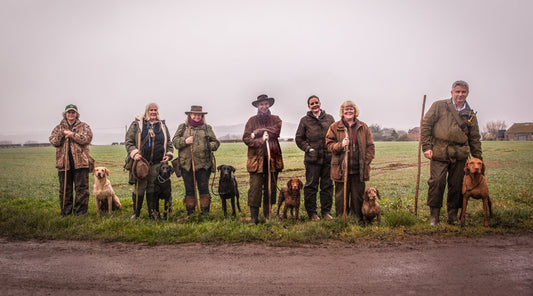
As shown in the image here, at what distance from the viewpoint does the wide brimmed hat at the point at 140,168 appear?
684cm

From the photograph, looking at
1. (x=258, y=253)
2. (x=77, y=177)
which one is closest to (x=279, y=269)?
(x=258, y=253)

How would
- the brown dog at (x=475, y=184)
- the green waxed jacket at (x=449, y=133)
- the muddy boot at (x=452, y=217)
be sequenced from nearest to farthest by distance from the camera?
the brown dog at (x=475, y=184) < the green waxed jacket at (x=449, y=133) < the muddy boot at (x=452, y=217)

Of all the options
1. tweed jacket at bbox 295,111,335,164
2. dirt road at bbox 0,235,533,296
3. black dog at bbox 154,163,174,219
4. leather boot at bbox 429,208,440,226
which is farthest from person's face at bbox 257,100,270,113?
leather boot at bbox 429,208,440,226

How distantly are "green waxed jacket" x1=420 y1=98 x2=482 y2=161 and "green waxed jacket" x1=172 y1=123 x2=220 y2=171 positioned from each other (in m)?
4.45

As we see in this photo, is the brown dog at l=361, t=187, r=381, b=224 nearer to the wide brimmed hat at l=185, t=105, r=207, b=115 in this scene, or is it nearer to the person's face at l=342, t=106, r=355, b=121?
the person's face at l=342, t=106, r=355, b=121

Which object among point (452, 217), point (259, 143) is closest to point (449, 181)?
point (452, 217)

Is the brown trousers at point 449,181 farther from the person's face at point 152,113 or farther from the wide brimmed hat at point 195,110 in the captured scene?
the person's face at point 152,113

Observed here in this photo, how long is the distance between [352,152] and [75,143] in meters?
6.01

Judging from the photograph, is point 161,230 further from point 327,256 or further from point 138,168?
point 327,256

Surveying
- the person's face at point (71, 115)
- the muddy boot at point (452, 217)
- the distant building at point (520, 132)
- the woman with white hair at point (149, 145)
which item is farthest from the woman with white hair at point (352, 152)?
the distant building at point (520, 132)

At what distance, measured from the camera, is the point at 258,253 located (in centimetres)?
489

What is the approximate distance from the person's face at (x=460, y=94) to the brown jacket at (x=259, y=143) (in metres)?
3.48

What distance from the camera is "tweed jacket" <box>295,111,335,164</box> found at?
6.79 m

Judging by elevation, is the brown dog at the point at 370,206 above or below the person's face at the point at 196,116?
below
